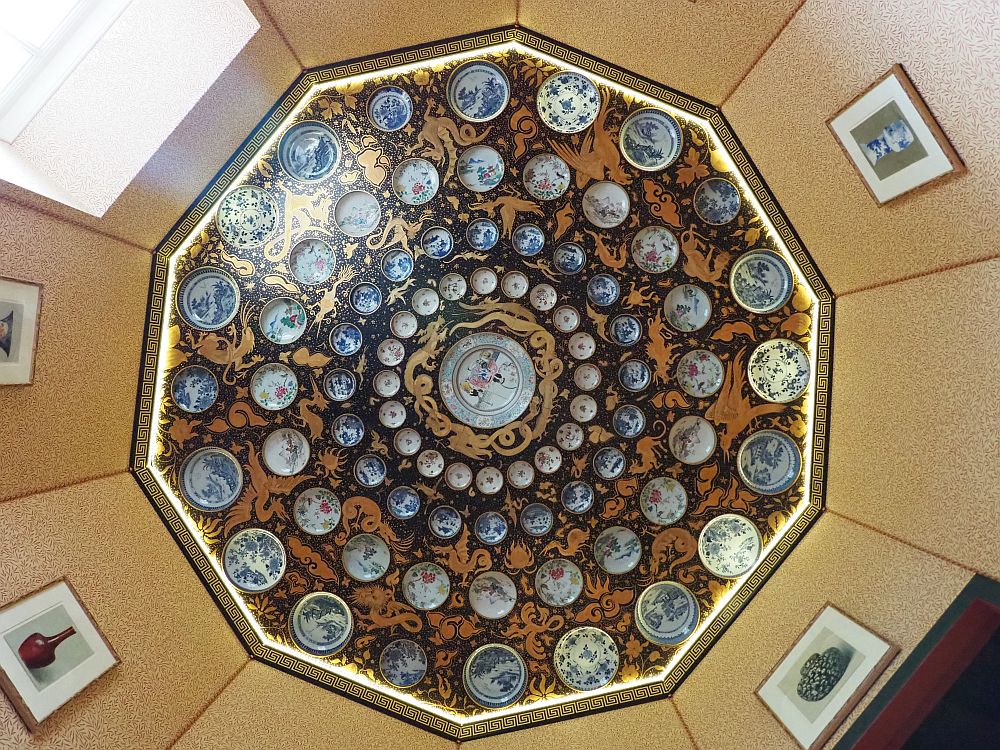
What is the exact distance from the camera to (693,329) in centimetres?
462

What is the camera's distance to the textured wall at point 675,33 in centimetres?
378

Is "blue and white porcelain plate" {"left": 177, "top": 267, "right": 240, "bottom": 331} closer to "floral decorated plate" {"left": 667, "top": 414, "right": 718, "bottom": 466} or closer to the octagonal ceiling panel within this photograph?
the octagonal ceiling panel

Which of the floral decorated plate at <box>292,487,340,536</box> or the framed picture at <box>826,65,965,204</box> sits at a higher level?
the framed picture at <box>826,65,965,204</box>

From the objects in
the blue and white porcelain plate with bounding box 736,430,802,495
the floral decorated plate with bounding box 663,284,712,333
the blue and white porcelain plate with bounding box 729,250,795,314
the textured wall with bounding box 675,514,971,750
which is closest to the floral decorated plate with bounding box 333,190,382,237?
the floral decorated plate with bounding box 663,284,712,333

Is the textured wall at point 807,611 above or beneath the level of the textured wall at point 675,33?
beneath

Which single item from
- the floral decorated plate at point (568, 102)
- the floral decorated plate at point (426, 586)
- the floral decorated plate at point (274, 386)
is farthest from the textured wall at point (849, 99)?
the floral decorated plate at point (274, 386)

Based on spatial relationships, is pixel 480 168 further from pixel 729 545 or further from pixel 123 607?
pixel 123 607

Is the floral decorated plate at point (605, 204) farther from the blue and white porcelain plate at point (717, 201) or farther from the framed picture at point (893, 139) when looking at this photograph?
the framed picture at point (893, 139)

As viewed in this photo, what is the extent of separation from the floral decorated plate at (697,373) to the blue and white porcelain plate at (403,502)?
2152mm

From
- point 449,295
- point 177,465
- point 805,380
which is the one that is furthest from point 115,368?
point 805,380

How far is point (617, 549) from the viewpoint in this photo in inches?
185

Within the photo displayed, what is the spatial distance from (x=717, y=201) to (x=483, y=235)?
5.59ft

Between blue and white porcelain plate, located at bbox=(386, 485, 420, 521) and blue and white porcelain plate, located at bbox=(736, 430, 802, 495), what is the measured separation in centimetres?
240

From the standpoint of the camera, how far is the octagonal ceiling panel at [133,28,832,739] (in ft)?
14.6
